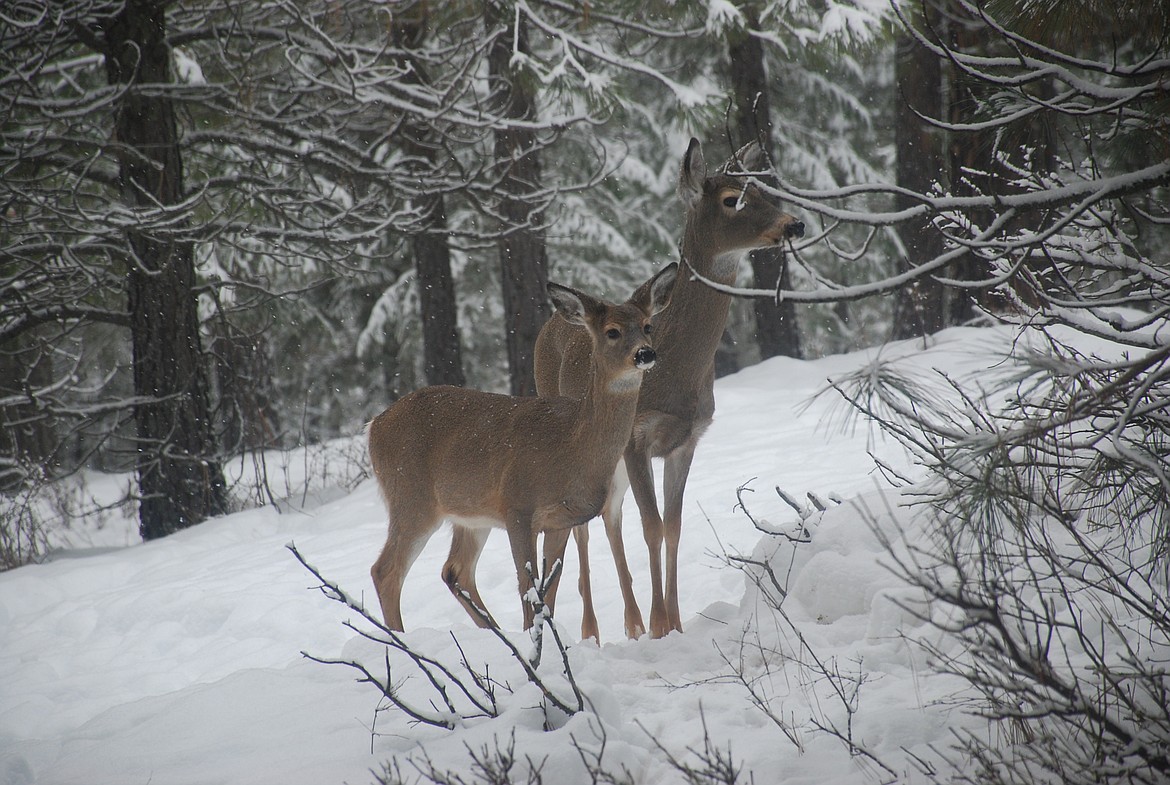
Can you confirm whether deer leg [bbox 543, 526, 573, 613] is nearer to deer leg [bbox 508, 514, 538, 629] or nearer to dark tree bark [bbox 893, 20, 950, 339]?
deer leg [bbox 508, 514, 538, 629]

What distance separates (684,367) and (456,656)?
219 cm

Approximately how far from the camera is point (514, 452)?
5066 mm

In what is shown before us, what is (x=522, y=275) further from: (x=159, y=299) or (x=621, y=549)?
(x=621, y=549)

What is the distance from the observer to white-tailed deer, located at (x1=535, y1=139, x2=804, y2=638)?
5047mm

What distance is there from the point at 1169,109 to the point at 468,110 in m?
7.50

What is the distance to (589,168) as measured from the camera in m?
18.5

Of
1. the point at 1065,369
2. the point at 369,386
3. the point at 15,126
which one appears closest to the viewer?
the point at 1065,369

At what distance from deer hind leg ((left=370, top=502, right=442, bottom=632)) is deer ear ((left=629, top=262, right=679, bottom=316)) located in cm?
180

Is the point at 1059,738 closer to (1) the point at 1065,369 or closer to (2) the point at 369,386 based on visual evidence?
(1) the point at 1065,369

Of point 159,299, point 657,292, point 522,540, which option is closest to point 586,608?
point 522,540

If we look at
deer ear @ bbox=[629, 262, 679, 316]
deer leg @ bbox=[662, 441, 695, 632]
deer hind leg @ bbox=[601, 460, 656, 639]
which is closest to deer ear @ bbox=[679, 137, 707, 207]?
deer ear @ bbox=[629, 262, 679, 316]

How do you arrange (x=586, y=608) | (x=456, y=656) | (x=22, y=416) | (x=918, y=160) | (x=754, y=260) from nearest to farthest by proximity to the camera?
(x=456, y=656)
(x=586, y=608)
(x=22, y=416)
(x=918, y=160)
(x=754, y=260)

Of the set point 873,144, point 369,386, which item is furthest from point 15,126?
point 873,144

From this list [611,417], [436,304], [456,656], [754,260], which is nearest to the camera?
[456,656]
